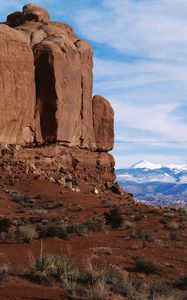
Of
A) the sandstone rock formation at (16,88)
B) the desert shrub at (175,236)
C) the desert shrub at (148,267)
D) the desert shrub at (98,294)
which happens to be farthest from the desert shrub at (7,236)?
the sandstone rock formation at (16,88)

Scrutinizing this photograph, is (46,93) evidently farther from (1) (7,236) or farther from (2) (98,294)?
(2) (98,294)

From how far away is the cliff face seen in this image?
39.3m

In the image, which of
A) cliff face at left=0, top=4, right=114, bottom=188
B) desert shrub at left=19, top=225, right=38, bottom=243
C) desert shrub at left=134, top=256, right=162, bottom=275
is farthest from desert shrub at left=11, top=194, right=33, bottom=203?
desert shrub at left=134, top=256, right=162, bottom=275

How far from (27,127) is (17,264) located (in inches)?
1140

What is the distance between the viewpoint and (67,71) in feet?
144

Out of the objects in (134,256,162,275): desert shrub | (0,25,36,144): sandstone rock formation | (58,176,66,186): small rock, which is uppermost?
(0,25,36,144): sandstone rock formation

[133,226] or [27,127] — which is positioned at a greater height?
[27,127]

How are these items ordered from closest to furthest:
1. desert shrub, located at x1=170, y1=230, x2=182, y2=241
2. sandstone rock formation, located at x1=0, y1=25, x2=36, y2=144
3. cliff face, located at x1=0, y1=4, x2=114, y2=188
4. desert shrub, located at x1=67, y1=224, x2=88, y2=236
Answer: desert shrub, located at x1=67, y1=224, x2=88, y2=236, desert shrub, located at x1=170, y1=230, x2=182, y2=241, sandstone rock formation, located at x1=0, y1=25, x2=36, y2=144, cliff face, located at x1=0, y1=4, x2=114, y2=188

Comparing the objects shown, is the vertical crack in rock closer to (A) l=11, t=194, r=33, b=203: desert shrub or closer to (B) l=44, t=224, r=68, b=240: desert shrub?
(A) l=11, t=194, r=33, b=203: desert shrub

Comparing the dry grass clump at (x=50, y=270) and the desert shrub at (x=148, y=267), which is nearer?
the dry grass clump at (x=50, y=270)

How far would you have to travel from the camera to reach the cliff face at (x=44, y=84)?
129 ft

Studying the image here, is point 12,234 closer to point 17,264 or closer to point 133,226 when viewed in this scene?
point 17,264

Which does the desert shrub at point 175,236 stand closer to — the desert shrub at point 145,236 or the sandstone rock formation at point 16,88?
the desert shrub at point 145,236

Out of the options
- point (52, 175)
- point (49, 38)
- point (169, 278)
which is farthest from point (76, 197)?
point (169, 278)
